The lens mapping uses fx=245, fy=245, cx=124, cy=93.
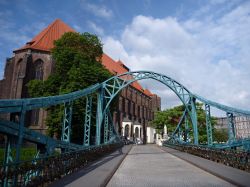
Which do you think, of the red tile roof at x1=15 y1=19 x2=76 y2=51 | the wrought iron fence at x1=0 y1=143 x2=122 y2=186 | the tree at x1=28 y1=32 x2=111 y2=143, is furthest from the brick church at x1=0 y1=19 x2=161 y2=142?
the wrought iron fence at x1=0 y1=143 x2=122 y2=186

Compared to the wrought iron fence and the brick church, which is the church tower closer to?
the brick church

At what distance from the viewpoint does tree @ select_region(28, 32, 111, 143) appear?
75.2ft

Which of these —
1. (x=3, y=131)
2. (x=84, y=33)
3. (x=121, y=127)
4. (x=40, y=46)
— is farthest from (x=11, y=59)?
(x=3, y=131)

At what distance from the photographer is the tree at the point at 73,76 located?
75.2 feet

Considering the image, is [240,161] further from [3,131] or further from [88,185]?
[3,131]

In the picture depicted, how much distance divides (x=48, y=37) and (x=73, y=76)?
19046 millimetres

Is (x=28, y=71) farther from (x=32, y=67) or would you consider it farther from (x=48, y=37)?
(x=48, y=37)

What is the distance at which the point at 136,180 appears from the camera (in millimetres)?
7977

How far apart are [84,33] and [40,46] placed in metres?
10.8

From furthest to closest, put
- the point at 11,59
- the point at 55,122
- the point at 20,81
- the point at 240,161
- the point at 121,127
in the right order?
the point at 121,127 < the point at 11,59 < the point at 20,81 < the point at 55,122 < the point at 240,161

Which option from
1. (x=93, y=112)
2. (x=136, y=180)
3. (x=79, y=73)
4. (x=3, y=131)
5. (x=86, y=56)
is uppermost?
(x=86, y=56)

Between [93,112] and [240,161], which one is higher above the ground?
[93,112]

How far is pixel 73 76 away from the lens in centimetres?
2352

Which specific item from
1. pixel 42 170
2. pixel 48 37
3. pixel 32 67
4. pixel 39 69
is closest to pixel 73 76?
pixel 39 69
